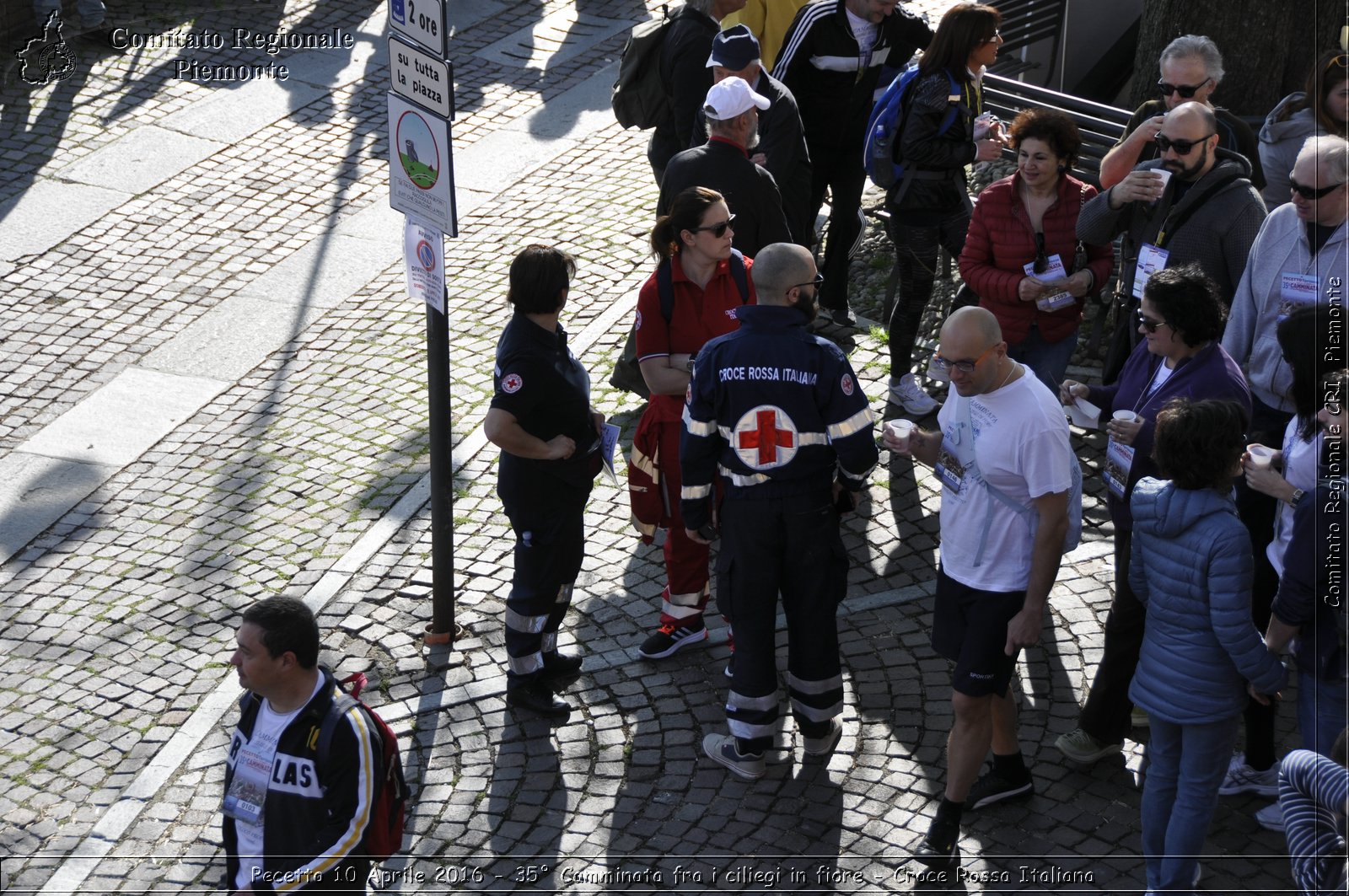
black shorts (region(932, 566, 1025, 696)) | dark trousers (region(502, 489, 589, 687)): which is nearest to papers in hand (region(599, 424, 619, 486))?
dark trousers (region(502, 489, 589, 687))

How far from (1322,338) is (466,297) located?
603 centimetres

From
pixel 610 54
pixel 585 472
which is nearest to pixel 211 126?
pixel 610 54

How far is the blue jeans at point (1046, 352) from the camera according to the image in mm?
7184

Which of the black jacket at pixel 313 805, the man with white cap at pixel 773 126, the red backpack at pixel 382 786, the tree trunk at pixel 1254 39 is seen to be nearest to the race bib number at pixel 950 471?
the red backpack at pixel 382 786

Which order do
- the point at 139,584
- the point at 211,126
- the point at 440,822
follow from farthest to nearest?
the point at 211,126
the point at 139,584
the point at 440,822

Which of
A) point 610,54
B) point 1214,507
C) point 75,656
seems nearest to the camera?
point 1214,507

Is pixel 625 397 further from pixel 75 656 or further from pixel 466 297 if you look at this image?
pixel 75 656

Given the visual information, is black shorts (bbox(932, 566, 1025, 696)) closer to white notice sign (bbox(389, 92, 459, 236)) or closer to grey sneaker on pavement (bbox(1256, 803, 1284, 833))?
grey sneaker on pavement (bbox(1256, 803, 1284, 833))

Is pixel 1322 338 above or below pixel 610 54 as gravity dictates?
above

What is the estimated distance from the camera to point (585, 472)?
6.14 m

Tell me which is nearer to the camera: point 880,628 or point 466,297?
point 880,628

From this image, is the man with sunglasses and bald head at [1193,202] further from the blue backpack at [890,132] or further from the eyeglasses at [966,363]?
the eyeglasses at [966,363]

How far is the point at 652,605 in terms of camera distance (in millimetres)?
7004

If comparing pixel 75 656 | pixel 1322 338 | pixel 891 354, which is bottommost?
pixel 75 656
